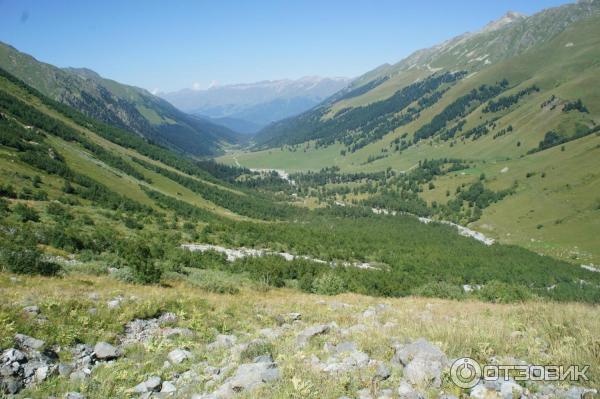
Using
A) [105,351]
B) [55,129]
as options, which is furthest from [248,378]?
[55,129]

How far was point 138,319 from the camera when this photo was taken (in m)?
14.1

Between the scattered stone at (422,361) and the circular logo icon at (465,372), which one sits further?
the scattered stone at (422,361)

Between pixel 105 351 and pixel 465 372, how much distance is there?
10033 millimetres

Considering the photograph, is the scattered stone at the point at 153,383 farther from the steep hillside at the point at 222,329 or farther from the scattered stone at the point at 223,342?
the scattered stone at the point at 223,342

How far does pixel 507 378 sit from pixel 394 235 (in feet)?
352

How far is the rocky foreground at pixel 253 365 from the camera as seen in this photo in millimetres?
8352

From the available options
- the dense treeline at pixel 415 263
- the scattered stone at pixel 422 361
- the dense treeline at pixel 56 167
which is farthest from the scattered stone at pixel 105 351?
the dense treeline at pixel 56 167

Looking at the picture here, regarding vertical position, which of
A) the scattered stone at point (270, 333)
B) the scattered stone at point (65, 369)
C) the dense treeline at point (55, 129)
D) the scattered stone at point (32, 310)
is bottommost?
the scattered stone at point (270, 333)

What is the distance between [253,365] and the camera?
389 inches

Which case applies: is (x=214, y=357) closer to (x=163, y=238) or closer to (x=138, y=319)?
(x=138, y=319)

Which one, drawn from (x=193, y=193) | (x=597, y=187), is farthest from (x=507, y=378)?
(x=597, y=187)

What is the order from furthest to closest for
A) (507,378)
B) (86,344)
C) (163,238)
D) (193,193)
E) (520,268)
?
(193,193), (520,268), (163,238), (86,344), (507,378)

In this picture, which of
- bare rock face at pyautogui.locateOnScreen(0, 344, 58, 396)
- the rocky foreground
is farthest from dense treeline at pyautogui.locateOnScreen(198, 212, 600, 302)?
bare rock face at pyautogui.locateOnScreen(0, 344, 58, 396)

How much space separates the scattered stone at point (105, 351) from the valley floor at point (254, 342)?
12 centimetres
